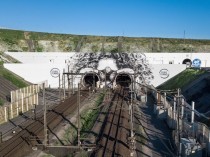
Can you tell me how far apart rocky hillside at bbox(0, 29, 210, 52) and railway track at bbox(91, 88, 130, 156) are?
2987cm

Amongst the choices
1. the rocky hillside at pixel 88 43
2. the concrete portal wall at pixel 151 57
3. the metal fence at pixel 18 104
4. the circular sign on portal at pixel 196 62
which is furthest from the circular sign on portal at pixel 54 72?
the circular sign on portal at pixel 196 62

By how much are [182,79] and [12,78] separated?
933 inches

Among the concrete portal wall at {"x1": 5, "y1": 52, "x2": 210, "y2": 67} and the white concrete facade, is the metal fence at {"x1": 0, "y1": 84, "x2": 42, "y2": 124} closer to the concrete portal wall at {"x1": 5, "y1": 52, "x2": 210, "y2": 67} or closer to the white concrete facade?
the white concrete facade

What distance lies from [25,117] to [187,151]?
1768cm

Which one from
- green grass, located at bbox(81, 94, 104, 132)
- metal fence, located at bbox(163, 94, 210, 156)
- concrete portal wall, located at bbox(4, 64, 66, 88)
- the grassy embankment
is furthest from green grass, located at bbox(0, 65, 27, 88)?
metal fence, located at bbox(163, 94, 210, 156)

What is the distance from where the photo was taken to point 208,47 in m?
68.6

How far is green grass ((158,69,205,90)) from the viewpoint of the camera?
4554 cm

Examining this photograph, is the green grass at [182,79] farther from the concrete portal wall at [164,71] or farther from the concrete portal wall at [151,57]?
the concrete portal wall at [151,57]

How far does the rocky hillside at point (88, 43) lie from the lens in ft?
214

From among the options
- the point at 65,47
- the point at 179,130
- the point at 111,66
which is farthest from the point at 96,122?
the point at 65,47

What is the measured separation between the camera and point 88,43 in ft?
219

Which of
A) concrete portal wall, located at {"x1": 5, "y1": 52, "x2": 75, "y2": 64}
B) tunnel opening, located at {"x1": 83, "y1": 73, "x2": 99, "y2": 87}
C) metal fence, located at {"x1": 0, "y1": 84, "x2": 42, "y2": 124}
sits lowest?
metal fence, located at {"x1": 0, "y1": 84, "x2": 42, "y2": 124}

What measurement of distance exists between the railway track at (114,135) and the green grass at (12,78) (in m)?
15.6

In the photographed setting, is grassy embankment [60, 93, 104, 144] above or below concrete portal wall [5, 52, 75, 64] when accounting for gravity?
below
